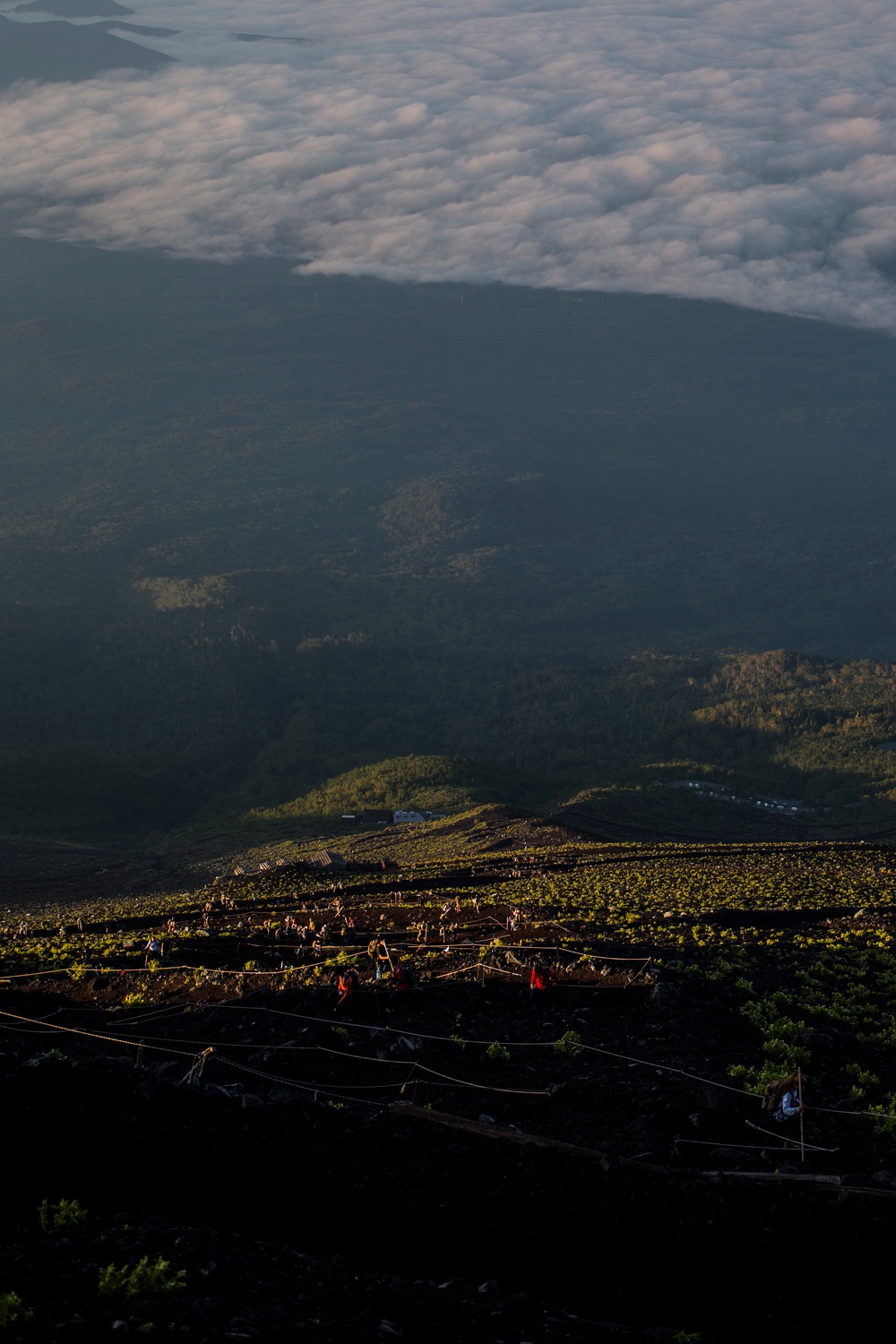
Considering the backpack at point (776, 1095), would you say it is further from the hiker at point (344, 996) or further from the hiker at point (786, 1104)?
the hiker at point (344, 996)

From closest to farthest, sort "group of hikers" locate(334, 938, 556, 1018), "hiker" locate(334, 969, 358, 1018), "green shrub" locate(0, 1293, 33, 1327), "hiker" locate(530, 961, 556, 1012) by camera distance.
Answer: "green shrub" locate(0, 1293, 33, 1327) < "hiker" locate(334, 969, 358, 1018) < "group of hikers" locate(334, 938, 556, 1018) < "hiker" locate(530, 961, 556, 1012)

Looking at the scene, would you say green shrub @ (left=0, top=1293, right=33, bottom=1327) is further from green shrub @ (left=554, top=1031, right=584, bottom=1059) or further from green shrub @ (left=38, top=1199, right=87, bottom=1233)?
green shrub @ (left=554, top=1031, right=584, bottom=1059)

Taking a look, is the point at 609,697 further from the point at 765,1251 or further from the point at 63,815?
the point at 765,1251

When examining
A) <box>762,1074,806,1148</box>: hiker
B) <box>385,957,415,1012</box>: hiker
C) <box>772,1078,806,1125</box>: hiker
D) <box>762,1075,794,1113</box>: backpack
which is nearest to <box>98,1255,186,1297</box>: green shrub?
<box>762,1074,806,1148</box>: hiker

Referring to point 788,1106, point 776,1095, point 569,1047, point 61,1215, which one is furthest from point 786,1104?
point 61,1215

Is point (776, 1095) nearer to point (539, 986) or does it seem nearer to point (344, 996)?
point (539, 986)
